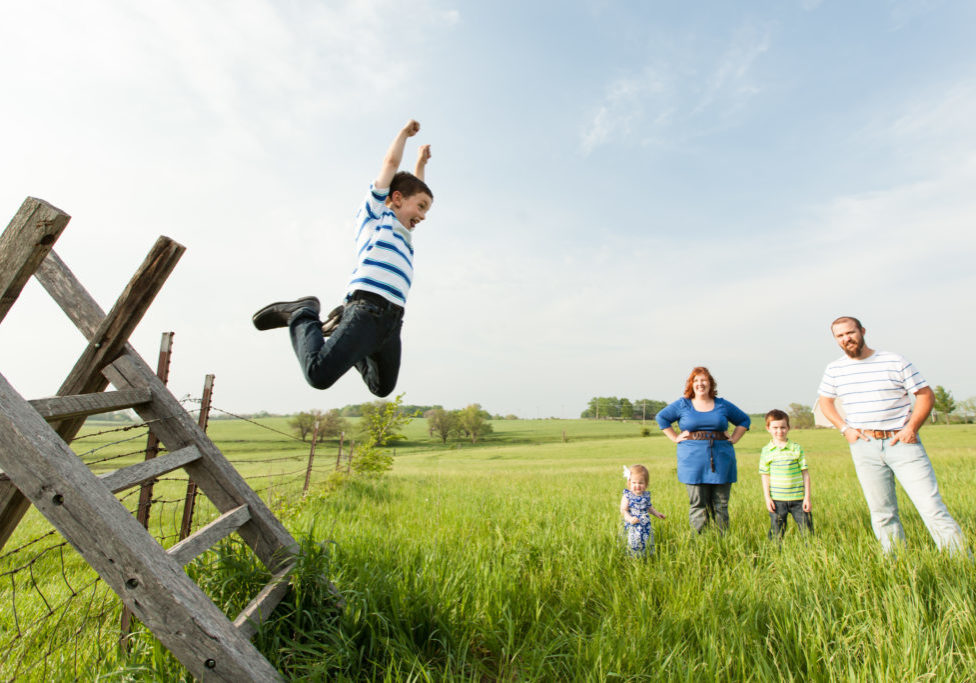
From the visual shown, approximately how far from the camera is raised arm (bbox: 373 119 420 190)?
3.15 m

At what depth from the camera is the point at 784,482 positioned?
582 cm

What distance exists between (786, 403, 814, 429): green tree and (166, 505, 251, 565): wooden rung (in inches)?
3378

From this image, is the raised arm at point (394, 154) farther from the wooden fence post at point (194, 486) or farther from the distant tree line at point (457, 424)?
the distant tree line at point (457, 424)

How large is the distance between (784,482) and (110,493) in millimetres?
6123

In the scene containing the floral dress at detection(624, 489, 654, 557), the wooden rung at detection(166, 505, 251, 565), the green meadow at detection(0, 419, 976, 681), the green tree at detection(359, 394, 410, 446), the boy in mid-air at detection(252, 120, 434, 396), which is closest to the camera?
the wooden rung at detection(166, 505, 251, 565)

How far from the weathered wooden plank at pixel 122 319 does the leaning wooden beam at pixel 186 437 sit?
23 centimetres

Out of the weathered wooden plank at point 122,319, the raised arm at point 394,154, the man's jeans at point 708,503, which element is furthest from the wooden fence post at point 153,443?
the man's jeans at point 708,503

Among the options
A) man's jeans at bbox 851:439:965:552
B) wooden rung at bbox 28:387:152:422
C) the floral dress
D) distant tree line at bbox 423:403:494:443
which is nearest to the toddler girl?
the floral dress

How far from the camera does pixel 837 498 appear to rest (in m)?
9.05

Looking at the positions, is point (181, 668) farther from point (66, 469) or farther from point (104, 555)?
point (66, 469)

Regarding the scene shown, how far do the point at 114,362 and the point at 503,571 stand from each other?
9.14ft

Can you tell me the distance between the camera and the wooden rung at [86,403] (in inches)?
90.0

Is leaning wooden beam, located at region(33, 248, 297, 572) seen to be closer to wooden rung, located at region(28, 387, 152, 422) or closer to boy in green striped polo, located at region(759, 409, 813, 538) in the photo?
wooden rung, located at region(28, 387, 152, 422)

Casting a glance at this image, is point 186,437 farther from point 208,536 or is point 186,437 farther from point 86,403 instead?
point 208,536
